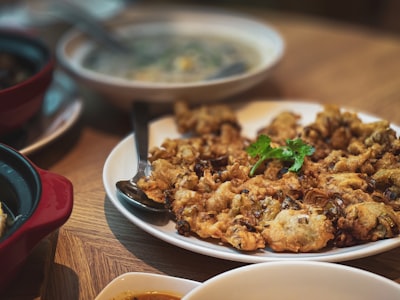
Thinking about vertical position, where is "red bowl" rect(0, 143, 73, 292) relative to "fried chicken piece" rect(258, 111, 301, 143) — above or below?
below

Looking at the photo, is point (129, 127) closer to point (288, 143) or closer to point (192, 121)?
point (192, 121)

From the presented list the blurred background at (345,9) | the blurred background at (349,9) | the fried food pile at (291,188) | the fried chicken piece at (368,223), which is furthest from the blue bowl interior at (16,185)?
the blurred background at (349,9)

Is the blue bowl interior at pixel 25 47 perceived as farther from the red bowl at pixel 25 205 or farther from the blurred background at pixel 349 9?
the blurred background at pixel 349 9

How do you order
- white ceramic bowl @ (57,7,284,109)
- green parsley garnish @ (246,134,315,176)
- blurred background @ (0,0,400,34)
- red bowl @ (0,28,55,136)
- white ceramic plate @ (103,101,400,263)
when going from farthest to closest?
blurred background @ (0,0,400,34)
white ceramic bowl @ (57,7,284,109)
red bowl @ (0,28,55,136)
green parsley garnish @ (246,134,315,176)
white ceramic plate @ (103,101,400,263)

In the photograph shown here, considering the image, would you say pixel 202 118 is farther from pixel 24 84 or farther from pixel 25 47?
pixel 25 47

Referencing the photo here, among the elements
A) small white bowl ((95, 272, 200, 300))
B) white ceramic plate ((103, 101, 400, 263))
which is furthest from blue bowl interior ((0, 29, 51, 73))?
small white bowl ((95, 272, 200, 300))

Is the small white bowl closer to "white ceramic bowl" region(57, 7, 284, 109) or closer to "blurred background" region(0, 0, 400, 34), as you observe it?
"white ceramic bowl" region(57, 7, 284, 109)

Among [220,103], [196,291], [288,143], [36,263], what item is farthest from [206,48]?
[196,291]
